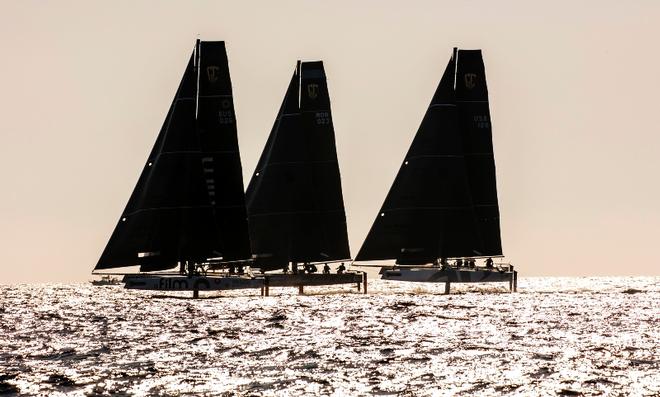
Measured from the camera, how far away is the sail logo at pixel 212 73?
83938 mm

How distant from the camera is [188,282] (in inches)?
3265

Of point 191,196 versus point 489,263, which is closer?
point 191,196

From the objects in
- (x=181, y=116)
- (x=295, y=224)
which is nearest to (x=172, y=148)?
(x=181, y=116)

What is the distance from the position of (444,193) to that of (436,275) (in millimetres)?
6355

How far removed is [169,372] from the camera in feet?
143

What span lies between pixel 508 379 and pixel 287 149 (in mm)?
50644

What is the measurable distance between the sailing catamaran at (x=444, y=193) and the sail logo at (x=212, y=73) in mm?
17961

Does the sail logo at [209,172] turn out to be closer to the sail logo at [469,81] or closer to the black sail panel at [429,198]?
the black sail panel at [429,198]

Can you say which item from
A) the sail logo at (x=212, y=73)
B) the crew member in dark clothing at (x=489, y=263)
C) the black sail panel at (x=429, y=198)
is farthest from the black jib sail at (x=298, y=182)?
the crew member in dark clothing at (x=489, y=263)

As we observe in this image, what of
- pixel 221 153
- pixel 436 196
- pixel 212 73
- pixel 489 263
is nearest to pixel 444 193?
pixel 436 196

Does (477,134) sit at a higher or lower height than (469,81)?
lower

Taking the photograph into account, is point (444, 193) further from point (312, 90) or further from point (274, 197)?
point (274, 197)

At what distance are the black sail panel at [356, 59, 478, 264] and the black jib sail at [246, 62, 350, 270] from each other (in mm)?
5125

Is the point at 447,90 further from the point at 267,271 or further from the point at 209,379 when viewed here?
the point at 209,379
